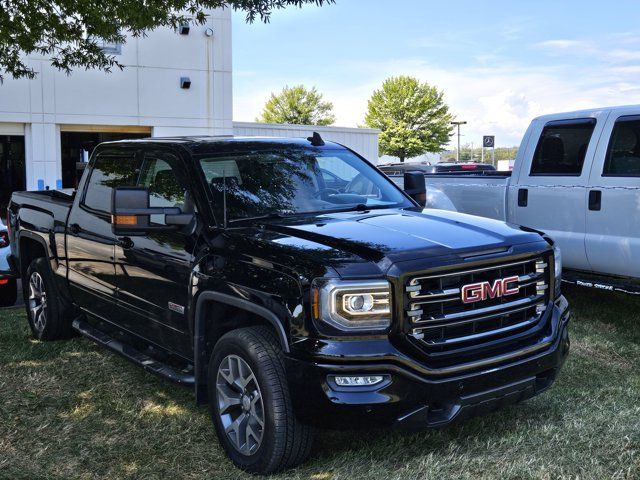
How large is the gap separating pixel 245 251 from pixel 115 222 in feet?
2.90

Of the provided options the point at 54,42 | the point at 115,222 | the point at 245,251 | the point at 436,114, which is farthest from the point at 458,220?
the point at 436,114

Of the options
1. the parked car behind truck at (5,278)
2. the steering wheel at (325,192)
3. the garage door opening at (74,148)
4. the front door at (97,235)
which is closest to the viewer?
the steering wheel at (325,192)

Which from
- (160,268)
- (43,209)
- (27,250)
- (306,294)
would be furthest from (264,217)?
(27,250)

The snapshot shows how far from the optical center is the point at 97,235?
524 centimetres

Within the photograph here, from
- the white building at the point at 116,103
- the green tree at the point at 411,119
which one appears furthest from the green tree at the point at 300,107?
the white building at the point at 116,103

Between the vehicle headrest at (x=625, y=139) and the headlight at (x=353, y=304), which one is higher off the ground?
the vehicle headrest at (x=625, y=139)

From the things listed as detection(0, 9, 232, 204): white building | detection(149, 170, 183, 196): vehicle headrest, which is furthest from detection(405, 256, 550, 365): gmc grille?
detection(0, 9, 232, 204): white building

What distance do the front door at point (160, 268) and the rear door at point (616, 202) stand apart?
4.13m

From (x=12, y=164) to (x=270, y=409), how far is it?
17.2 m

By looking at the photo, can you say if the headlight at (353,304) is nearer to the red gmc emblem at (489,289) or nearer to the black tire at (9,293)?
the red gmc emblem at (489,289)

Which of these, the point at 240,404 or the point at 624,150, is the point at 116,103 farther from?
the point at 240,404

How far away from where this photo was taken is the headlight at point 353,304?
3.38 meters

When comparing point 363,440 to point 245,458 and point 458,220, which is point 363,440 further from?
point 458,220

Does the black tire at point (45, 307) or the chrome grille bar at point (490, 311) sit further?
the black tire at point (45, 307)
